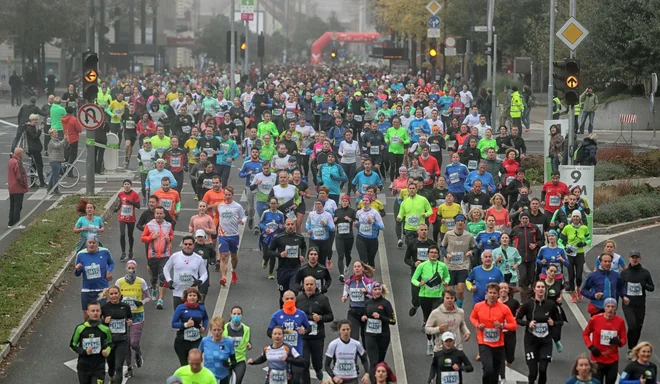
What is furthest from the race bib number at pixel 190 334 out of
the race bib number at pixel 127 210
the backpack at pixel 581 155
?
the backpack at pixel 581 155

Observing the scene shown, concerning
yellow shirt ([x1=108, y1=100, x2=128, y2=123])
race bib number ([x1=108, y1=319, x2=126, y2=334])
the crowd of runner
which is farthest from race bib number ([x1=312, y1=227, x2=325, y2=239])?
yellow shirt ([x1=108, y1=100, x2=128, y2=123])

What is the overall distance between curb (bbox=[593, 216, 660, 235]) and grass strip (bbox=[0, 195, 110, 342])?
991 centimetres

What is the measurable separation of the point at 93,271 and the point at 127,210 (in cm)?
483

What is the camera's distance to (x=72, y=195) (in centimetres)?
2991

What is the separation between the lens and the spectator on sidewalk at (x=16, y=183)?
2536 centimetres

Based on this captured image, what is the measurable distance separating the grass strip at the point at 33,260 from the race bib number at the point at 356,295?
4553 millimetres

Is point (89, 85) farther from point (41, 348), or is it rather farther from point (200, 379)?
point (200, 379)

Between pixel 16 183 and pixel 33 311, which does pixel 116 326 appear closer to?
pixel 33 311

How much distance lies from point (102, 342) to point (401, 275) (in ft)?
26.0

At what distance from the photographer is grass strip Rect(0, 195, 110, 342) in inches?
728

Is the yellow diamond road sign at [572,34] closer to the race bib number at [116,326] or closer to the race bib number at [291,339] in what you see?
the race bib number at [291,339]

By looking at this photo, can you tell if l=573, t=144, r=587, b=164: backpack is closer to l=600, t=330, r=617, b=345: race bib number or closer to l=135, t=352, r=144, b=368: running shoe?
l=600, t=330, r=617, b=345: race bib number

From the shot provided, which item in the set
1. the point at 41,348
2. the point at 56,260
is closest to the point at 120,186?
the point at 56,260

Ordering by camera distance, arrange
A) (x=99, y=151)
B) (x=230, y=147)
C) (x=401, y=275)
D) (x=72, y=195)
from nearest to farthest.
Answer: (x=401, y=275), (x=230, y=147), (x=72, y=195), (x=99, y=151)
